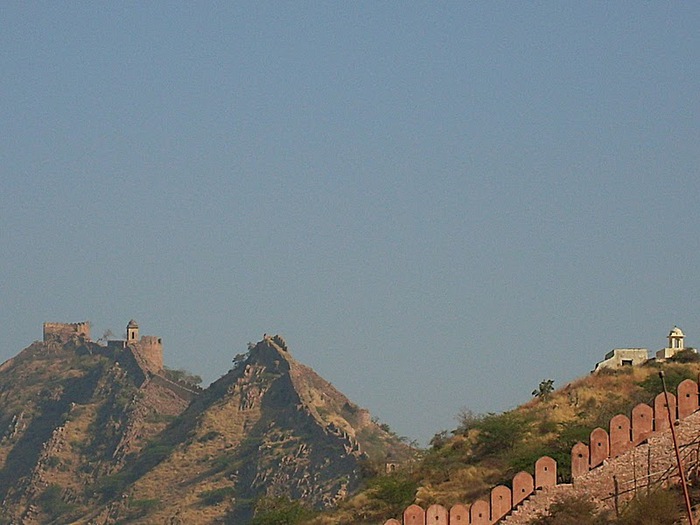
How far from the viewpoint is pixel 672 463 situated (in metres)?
33.5

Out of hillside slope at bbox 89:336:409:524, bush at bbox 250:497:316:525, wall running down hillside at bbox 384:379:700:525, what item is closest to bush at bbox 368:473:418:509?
bush at bbox 250:497:316:525

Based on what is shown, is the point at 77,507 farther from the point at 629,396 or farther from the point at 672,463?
the point at 672,463

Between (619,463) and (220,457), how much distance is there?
466 feet

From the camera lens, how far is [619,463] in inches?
1344

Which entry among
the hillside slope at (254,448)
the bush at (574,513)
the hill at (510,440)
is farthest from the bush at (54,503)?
the bush at (574,513)

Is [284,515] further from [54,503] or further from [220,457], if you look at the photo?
[54,503]

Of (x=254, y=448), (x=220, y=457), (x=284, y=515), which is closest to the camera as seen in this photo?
(x=284, y=515)

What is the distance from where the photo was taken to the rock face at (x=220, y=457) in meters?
159

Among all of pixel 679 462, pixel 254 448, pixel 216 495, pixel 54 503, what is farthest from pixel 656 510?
pixel 54 503

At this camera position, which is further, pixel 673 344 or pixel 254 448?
pixel 254 448

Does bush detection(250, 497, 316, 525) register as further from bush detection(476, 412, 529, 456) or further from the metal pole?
the metal pole

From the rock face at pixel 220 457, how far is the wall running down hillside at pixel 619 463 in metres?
112

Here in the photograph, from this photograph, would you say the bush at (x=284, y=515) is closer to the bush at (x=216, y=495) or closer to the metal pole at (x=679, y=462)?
the metal pole at (x=679, y=462)

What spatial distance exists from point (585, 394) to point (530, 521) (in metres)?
27.7
